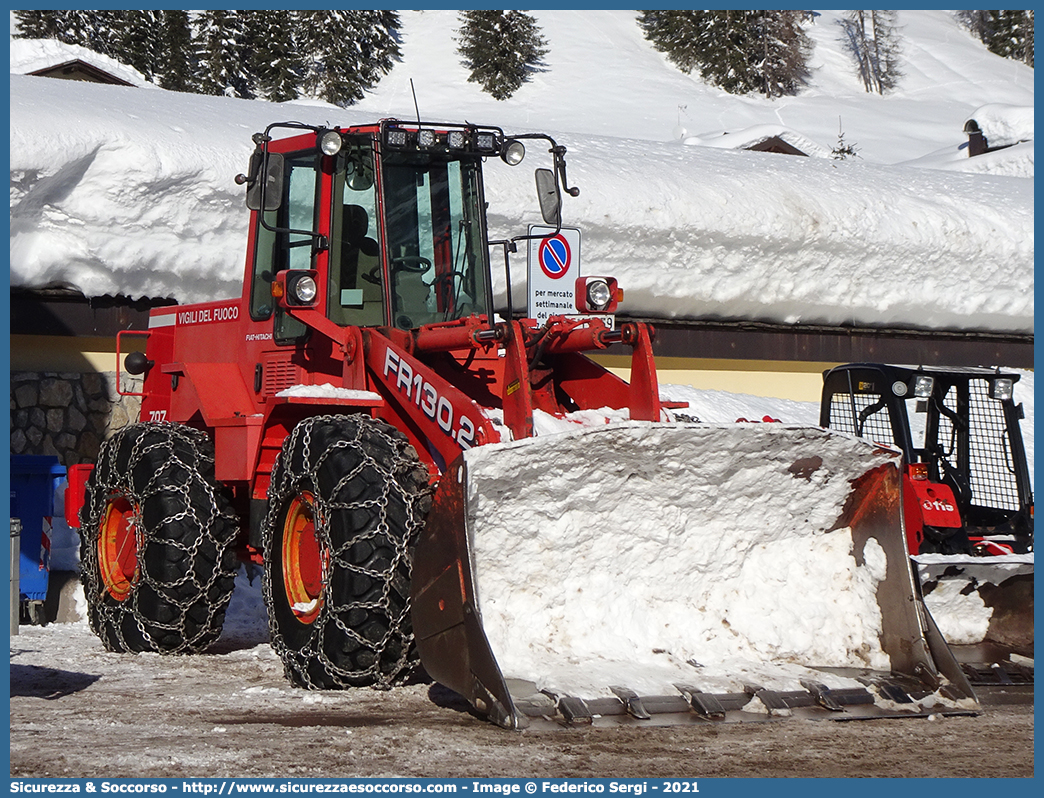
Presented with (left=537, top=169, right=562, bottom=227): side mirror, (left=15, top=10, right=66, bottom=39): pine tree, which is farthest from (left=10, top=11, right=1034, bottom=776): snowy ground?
(left=15, top=10, right=66, bottom=39): pine tree

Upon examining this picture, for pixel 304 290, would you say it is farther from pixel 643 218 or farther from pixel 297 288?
pixel 643 218

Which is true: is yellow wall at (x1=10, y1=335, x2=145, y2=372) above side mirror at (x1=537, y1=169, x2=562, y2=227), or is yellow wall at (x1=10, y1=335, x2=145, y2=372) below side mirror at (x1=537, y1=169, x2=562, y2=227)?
below

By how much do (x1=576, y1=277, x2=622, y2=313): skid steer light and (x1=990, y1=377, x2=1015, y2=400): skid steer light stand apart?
Result: 3055mm

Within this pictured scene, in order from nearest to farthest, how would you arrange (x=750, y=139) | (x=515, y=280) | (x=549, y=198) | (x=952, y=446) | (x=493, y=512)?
(x=493, y=512), (x=549, y=198), (x=952, y=446), (x=515, y=280), (x=750, y=139)

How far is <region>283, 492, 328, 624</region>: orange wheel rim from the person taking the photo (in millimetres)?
6285

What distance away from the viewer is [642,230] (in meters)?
14.4

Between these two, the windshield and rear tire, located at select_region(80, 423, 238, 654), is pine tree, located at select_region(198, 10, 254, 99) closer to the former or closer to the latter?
rear tire, located at select_region(80, 423, 238, 654)

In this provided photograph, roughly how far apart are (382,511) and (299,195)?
246 centimetres

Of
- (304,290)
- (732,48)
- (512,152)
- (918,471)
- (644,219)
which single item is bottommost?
(918,471)

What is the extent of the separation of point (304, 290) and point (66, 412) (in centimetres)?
508

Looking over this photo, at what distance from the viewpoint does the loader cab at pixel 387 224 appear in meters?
6.99

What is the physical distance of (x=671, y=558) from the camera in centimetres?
568

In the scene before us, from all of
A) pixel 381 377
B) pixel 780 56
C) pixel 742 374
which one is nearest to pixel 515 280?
pixel 742 374

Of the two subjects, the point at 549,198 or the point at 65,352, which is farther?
the point at 65,352
